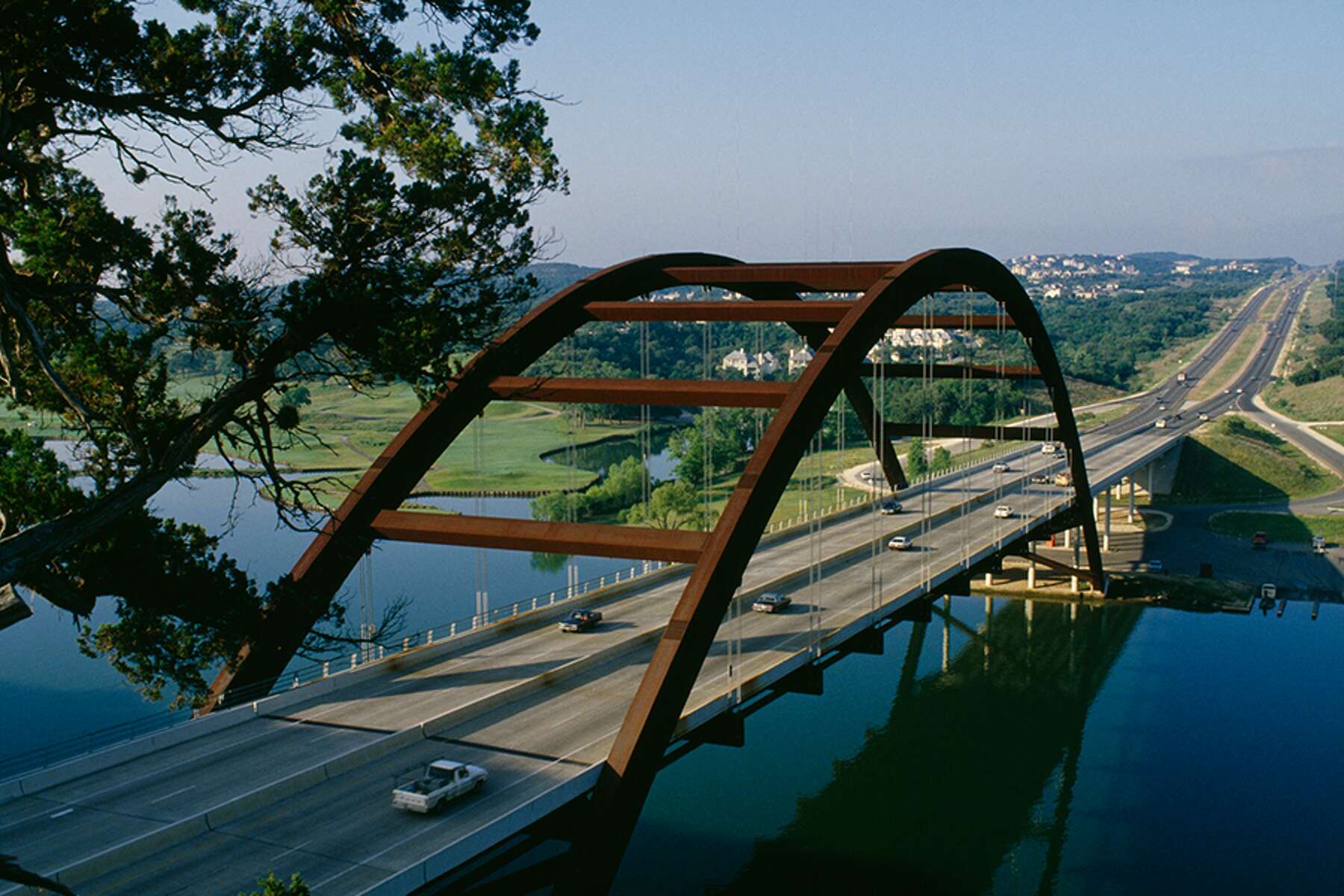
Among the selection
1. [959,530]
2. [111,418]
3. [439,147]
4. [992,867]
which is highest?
[439,147]

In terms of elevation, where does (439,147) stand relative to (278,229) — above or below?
above

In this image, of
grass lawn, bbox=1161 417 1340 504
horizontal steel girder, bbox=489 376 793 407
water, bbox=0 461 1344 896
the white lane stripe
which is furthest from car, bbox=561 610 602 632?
grass lawn, bbox=1161 417 1340 504

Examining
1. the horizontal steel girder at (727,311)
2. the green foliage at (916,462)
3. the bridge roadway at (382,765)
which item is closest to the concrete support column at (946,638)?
the bridge roadway at (382,765)

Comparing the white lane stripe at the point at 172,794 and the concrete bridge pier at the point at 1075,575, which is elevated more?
the white lane stripe at the point at 172,794

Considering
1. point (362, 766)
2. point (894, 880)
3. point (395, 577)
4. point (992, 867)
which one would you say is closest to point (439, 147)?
point (362, 766)

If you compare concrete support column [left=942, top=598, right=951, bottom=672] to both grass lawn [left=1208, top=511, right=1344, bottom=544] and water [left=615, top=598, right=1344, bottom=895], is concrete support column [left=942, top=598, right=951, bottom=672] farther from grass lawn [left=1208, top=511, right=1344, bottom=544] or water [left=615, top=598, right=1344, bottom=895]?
grass lawn [left=1208, top=511, right=1344, bottom=544]

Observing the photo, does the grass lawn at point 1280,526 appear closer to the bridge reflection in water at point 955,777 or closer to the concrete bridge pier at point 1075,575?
the concrete bridge pier at point 1075,575

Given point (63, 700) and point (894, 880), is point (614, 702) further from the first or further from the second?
point (63, 700)
